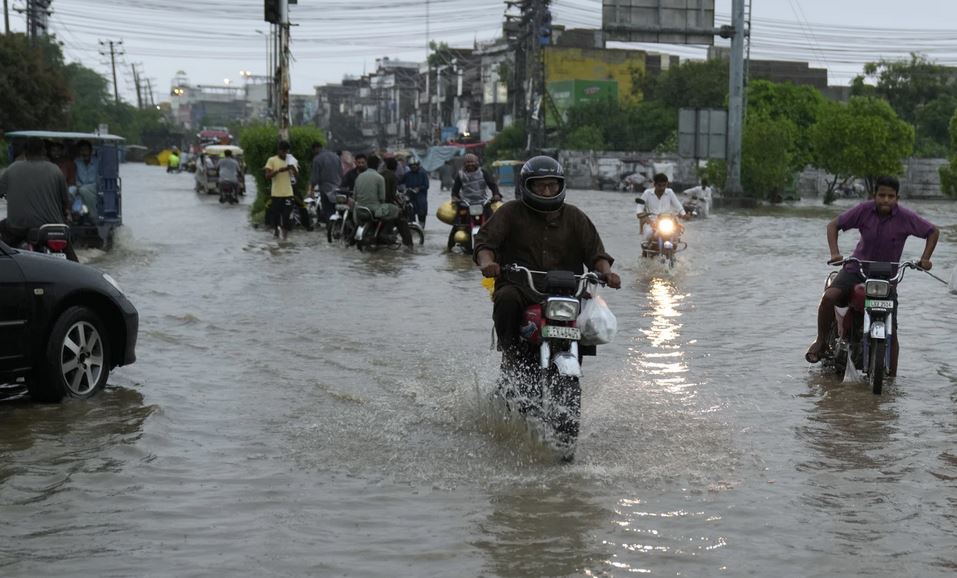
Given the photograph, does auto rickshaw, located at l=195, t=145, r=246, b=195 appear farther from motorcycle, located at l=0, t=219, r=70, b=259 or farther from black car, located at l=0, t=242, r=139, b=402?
black car, located at l=0, t=242, r=139, b=402

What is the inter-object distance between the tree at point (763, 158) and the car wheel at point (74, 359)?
1785 inches

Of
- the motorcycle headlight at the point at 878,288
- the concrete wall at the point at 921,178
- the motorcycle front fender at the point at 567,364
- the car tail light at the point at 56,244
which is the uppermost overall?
the motorcycle headlight at the point at 878,288

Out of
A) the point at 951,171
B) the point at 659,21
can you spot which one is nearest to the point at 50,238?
the point at 659,21

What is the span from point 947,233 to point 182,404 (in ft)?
91.3

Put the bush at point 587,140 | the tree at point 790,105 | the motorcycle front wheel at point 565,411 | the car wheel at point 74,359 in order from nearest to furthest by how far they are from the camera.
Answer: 1. the motorcycle front wheel at point 565,411
2. the car wheel at point 74,359
3. the tree at point 790,105
4. the bush at point 587,140

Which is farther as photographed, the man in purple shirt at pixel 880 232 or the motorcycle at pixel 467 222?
the motorcycle at pixel 467 222

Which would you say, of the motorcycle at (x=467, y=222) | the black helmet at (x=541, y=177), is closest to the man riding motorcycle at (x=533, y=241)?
the black helmet at (x=541, y=177)

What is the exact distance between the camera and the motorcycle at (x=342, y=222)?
74.6 ft

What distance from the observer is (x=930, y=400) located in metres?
9.30

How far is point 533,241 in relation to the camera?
24.7 feet

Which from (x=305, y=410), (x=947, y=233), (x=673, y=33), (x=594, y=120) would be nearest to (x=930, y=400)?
(x=305, y=410)

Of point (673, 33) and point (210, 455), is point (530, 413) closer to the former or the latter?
point (210, 455)

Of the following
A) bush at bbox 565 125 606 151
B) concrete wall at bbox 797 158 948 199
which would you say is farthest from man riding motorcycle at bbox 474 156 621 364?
bush at bbox 565 125 606 151

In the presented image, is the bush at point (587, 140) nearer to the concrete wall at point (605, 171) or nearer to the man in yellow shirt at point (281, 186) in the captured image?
the concrete wall at point (605, 171)
